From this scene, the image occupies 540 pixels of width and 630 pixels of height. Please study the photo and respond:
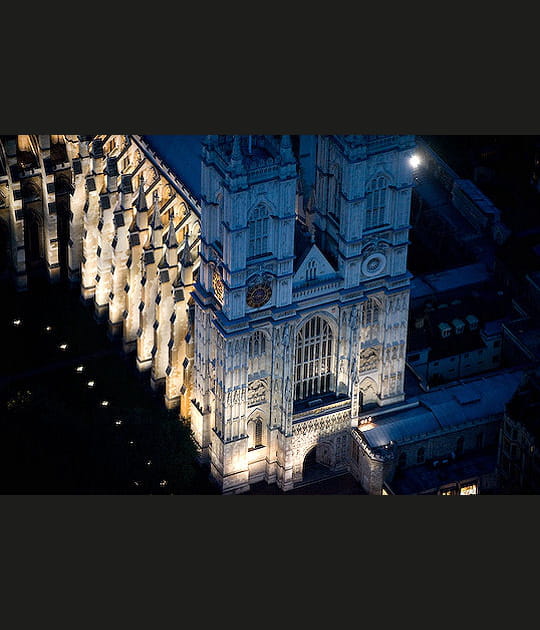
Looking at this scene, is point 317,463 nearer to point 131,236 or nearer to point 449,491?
point 449,491

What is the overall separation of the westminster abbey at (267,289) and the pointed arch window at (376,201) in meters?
0.14

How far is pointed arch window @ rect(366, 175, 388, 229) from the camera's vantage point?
174 meters

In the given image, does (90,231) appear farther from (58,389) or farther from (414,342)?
(414,342)

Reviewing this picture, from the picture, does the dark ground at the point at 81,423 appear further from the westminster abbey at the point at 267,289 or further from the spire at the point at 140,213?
the spire at the point at 140,213

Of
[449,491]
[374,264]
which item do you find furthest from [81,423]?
[449,491]

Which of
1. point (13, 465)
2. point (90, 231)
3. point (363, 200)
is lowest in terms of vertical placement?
point (13, 465)

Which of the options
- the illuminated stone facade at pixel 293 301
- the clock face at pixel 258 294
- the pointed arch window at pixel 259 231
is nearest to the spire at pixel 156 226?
the illuminated stone facade at pixel 293 301

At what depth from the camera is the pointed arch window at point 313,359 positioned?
586 feet

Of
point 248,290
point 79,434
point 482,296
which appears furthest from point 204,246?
point 482,296

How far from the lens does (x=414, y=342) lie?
19025 cm

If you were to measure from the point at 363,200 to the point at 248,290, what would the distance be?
10246 mm

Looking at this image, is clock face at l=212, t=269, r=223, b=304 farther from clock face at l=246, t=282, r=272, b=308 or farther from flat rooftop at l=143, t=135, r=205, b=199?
flat rooftop at l=143, t=135, r=205, b=199

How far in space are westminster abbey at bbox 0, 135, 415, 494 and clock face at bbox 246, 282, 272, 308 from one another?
14cm

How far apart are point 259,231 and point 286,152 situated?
640cm
